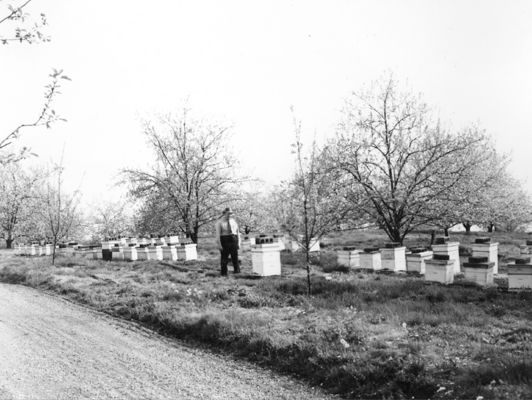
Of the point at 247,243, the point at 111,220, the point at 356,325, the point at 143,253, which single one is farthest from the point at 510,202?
the point at 111,220

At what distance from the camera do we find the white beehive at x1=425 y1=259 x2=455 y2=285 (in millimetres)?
10992

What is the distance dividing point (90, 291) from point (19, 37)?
30.5 ft

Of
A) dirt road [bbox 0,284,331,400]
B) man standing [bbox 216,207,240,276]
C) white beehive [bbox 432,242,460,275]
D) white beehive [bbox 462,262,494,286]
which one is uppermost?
man standing [bbox 216,207,240,276]

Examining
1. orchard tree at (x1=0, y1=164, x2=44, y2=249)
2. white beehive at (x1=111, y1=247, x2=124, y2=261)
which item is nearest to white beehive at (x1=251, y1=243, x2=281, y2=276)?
white beehive at (x1=111, y1=247, x2=124, y2=261)

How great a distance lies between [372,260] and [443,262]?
3298mm

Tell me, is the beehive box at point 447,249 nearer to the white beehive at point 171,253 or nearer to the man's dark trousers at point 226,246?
the man's dark trousers at point 226,246

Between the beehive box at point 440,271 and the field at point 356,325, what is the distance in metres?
0.51

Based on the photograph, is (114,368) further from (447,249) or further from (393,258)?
(447,249)

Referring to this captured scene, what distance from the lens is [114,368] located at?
6254 mm

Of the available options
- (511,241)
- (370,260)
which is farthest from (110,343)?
(511,241)

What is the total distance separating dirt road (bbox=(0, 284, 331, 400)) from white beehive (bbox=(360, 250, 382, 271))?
8219 millimetres

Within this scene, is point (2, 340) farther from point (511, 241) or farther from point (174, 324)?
point (511, 241)

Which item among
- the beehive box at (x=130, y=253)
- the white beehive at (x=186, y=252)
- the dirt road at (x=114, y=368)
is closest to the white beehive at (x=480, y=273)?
the dirt road at (x=114, y=368)

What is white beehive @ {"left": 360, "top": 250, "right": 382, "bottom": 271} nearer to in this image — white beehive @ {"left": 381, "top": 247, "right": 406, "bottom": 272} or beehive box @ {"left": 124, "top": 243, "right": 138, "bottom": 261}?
white beehive @ {"left": 381, "top": 247, "right": 406, "bottom": 272}
